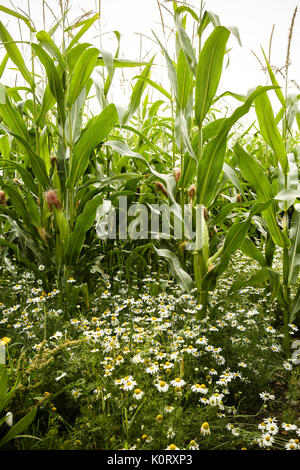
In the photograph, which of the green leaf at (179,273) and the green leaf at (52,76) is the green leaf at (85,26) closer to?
the green leaf at (52,76)

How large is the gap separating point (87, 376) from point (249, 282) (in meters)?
0.76

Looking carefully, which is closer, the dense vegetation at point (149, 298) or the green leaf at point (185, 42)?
the dense vegetation at point (149, 298)

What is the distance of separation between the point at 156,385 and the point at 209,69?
111 centimetres

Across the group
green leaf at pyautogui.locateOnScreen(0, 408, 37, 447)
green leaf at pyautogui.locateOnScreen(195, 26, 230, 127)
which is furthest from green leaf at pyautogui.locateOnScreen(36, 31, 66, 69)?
green leaf at pyautogui.locateOnScreen(0, 408, 37, 447)

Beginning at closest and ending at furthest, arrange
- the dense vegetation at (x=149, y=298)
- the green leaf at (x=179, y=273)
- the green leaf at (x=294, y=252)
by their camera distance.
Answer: the dense vegetation at (x=149, y=298) < the green leaf at (x=294, y=252) < the green leaf at (x=179, y=273)

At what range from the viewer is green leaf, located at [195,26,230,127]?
1345 mm

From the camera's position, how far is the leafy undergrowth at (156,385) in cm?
95

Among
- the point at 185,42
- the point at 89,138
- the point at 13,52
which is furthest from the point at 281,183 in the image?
the point at 13,52

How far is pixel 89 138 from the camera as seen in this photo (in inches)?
65.7

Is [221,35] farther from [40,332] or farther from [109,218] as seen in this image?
[40,332]

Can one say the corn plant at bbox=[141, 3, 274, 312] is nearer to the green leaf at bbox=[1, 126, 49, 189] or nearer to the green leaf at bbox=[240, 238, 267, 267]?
the green leaf at bbox=[240, 238, 267, 267]

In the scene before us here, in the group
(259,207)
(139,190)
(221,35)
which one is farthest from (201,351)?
(139,190)

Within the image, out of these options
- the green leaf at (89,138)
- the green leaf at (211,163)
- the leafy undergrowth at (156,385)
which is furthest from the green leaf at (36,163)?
the green leaf at (211,163)

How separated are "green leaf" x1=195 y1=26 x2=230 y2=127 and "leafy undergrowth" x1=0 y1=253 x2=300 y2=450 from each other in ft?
2.48
